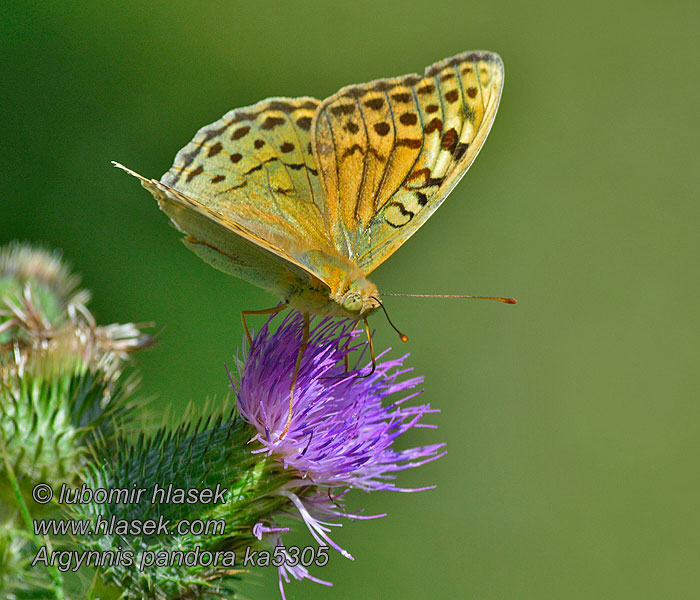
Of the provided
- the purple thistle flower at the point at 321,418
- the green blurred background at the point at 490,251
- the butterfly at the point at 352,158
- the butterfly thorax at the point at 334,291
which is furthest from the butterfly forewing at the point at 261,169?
the green blurred background at the point at 490,251

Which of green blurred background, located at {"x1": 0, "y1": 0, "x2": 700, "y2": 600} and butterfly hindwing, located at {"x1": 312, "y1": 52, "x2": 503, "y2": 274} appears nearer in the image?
butterfly hindwing, located at {"x1": 312, "y1": 52, "x2": 503, "y2": 274}

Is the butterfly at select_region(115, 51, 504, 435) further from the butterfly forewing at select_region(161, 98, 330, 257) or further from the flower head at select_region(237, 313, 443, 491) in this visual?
the flower head at select_region(237, 313, 443, 491)

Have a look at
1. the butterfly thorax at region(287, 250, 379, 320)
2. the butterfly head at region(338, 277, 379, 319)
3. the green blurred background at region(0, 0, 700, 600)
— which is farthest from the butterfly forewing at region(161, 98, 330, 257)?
the green blurred background at region(0, 0, 700, 600)

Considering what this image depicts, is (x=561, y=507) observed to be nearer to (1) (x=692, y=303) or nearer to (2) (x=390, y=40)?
(1) (x=692, y=303)

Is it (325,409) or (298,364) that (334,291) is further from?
(325,409)

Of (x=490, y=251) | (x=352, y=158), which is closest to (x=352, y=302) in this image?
(x=352, y=158)
